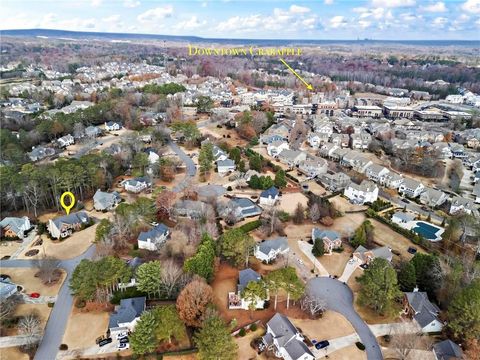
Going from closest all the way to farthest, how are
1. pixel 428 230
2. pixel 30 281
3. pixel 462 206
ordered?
pixel 30 281 < pixel 428 230 < pixel 462 206

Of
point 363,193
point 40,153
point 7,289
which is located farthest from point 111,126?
point 363,193

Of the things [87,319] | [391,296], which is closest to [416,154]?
[391,296]

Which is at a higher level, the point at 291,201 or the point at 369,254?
the point at 369,254

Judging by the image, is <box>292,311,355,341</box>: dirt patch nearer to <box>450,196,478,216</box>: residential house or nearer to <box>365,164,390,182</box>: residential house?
<box>450,196,478,216</box>: residential house

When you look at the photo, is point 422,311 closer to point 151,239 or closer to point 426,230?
point 426,230

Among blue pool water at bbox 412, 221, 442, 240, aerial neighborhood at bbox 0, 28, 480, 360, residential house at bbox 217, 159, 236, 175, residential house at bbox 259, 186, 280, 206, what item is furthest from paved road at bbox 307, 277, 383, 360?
residential house at bbox 217, 159, 236, 175

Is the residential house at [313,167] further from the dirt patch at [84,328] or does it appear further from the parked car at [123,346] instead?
the parked car at [123,346]
